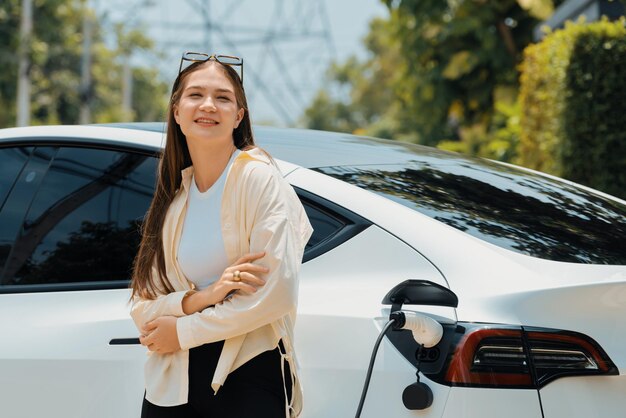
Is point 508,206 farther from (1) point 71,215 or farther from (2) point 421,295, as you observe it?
(1) point 71,215

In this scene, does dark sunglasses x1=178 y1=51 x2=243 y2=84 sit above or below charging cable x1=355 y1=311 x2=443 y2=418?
above

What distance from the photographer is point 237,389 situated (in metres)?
2.23

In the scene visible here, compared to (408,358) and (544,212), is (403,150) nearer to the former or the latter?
(544,212)

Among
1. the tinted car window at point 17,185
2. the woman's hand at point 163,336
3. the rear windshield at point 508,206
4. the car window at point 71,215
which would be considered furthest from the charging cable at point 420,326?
the tinted car window at point 17,185

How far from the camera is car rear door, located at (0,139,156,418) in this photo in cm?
266

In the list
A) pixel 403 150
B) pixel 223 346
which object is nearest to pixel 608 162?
pixel 403 150

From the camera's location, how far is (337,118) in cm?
6134

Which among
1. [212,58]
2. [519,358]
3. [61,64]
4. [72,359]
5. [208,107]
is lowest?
[61,64]

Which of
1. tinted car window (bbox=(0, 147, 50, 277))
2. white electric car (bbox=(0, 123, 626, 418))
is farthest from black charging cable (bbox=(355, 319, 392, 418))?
tinted car window (bbox=(0, 147, 50, 277))

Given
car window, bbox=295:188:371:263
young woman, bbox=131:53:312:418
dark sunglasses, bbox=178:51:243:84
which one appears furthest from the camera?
car window, bbox=295:188:371:263

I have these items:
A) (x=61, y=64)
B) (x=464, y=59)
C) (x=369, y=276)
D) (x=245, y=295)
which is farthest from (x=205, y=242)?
(x=61, y=64)

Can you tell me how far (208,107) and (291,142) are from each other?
0.87 m

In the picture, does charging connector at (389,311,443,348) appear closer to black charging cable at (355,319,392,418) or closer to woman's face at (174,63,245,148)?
black charging cable at (355,319,392,418)

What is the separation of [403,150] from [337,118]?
58298 mm
